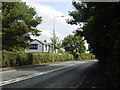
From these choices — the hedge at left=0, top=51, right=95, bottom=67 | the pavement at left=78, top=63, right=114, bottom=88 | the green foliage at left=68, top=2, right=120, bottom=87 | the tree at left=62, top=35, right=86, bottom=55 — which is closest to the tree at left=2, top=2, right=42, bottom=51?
the hedge at left=0, top=51, right=95, bottom=67

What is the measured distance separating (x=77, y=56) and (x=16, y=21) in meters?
56.7

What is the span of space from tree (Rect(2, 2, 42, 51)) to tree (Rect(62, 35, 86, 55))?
6642 cm

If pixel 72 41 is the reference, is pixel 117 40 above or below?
below

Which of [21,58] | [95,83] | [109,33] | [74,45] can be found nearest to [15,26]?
[21,58]

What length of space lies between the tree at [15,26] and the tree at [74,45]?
66.4 metres

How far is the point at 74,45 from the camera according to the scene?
361ft

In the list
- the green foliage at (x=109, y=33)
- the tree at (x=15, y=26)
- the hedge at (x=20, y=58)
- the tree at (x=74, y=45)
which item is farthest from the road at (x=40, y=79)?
the tree at (x=74, y=45)

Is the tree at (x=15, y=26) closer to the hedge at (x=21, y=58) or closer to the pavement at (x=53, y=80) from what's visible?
the hedge at (x=21, y=58)

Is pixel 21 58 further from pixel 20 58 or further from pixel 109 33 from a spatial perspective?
pixel 109 33

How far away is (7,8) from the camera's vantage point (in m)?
39.0

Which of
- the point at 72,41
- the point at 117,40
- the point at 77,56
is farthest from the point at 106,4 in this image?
the point at 72,41

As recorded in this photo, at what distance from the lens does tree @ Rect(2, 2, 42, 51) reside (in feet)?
121

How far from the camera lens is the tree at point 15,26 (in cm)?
3681

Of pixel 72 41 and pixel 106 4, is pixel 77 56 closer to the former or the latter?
pixel 72 41
